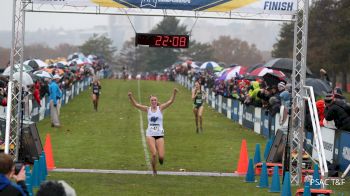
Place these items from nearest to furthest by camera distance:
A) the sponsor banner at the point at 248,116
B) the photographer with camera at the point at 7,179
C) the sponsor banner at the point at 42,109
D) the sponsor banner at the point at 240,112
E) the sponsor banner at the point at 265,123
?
the photographer with camera at the point at 7,179 < the sponsor banner at the point at 265,123 < the sponsor banner at the point at 248,116 < the sponsor banner at the point at 42,109 < the sponsor banner at the point at 240,112

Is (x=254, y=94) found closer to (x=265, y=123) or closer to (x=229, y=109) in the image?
(x=265, y=123)

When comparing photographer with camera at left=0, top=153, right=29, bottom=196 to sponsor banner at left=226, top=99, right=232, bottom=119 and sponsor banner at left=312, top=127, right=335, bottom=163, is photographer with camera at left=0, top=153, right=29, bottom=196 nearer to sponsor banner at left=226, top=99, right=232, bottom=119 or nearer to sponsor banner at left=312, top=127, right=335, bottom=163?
sponsor banner at left=312, top=127, right=335, bottom=163

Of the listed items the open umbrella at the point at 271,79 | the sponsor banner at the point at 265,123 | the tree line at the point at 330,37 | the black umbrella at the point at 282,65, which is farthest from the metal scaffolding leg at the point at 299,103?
the tree line at the point at 330,37

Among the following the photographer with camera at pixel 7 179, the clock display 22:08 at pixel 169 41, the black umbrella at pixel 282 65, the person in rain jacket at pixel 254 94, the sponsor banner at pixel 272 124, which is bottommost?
the sponsor banner at pixel 272 124

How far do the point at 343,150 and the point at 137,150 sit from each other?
6.96m

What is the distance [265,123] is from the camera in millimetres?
31297

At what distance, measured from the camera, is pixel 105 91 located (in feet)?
219

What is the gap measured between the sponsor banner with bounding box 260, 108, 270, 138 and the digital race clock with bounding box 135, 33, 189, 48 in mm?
11444

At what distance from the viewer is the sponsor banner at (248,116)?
35062mm

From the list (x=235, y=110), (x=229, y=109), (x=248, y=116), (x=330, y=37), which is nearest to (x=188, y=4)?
(x=248, y=116)

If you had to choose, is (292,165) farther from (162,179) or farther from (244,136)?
(244,136)

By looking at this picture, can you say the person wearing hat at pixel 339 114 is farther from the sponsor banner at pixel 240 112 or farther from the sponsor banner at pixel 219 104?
the sponsor banner at pixel 219 104

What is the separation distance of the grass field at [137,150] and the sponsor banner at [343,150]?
2.45 metres

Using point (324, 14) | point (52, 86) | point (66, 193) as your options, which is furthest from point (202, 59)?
point (66, 193)
